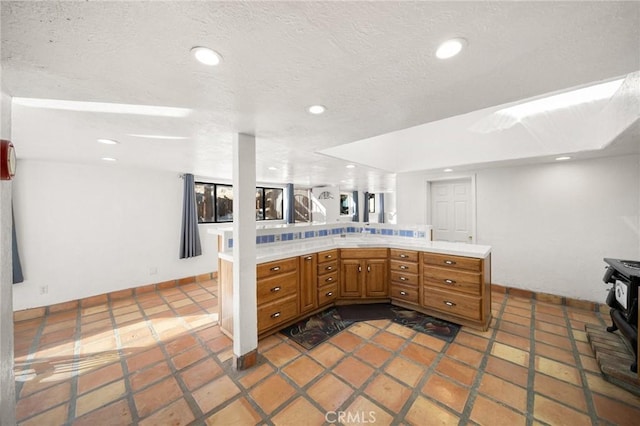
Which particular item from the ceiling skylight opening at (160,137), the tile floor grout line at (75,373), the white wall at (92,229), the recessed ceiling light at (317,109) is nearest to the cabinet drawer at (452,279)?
the recessed ceiling light at (317,109)

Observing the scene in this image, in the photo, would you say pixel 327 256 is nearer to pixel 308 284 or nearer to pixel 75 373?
pixel 308 284

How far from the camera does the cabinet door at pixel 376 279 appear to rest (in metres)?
3.27

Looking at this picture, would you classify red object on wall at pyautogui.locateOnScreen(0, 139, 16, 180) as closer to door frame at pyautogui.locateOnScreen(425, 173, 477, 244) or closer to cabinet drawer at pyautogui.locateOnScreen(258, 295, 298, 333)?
cabinet drawer at pyautogui.locateOnScreen(258, 295, 298, 333)

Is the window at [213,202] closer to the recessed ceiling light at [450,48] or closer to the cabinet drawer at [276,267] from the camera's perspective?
the cabinet drawer at [276,267]

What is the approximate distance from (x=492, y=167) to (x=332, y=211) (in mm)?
4138

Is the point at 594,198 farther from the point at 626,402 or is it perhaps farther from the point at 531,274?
the point at 626,402

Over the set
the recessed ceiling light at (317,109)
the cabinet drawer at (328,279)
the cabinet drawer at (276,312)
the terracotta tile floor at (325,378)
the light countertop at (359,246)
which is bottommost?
the terracotta tile floor at (325,378)

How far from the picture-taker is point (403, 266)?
3143 millimetres

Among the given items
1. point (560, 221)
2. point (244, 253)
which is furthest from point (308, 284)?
point (560, 221)

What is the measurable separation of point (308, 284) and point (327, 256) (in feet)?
1.55

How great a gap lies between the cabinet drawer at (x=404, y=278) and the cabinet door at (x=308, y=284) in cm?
114

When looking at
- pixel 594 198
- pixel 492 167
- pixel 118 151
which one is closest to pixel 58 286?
pixel 118 151

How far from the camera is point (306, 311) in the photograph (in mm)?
2893

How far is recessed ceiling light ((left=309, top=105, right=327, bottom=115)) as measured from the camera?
5.05 ft
